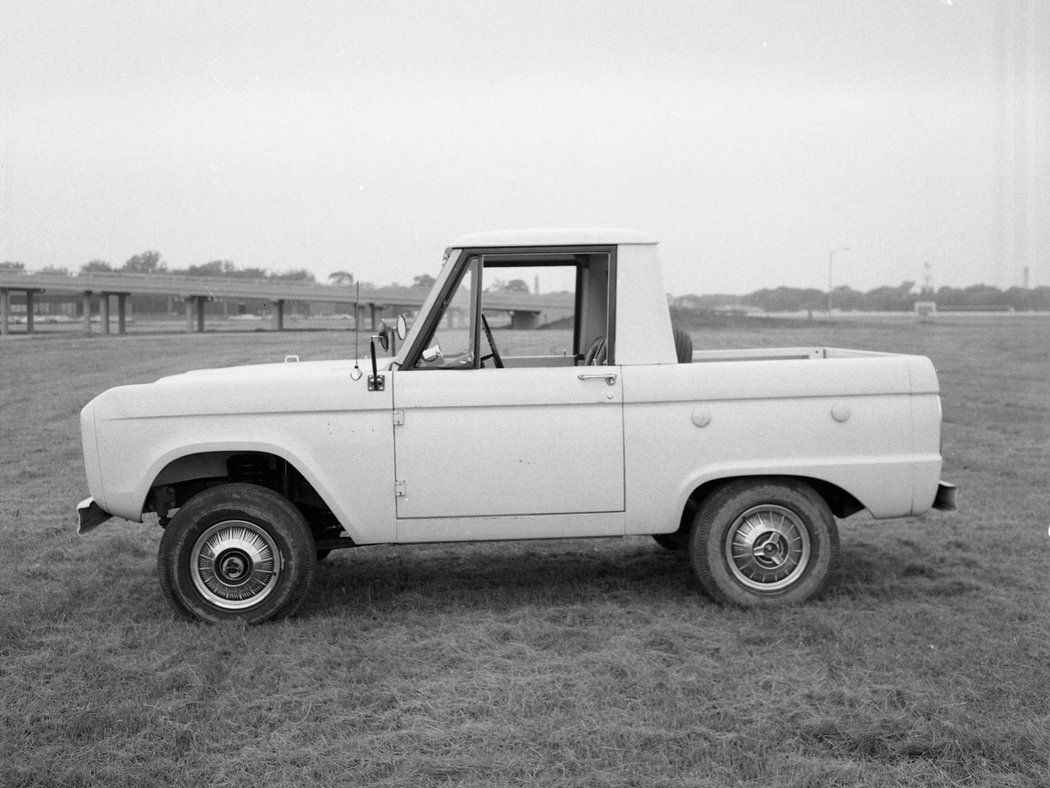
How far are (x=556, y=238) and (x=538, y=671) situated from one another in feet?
7.88

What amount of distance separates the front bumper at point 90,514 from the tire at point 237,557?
515 mm

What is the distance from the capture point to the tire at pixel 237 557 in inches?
214

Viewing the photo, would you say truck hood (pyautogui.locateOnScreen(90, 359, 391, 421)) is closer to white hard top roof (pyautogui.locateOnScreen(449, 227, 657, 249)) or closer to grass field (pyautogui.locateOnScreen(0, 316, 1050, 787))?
white hard top roof (pyautogui.locateOnScreen(449, 227, 657, 249))

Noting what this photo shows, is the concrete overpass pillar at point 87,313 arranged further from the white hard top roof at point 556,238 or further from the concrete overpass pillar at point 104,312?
the white hard top roof at point 556,238

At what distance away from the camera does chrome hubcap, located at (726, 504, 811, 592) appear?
5.67 metres

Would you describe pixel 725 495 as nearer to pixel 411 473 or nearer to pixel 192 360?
pixel 411 473

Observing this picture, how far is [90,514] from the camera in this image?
567 centimetres

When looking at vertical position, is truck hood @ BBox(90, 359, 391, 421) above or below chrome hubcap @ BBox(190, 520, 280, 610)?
above

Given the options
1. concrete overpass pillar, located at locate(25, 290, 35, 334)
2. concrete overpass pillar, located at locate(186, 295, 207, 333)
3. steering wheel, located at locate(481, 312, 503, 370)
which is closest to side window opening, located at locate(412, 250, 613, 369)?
steering wheel, located at locate(481, 312, 503, 370)

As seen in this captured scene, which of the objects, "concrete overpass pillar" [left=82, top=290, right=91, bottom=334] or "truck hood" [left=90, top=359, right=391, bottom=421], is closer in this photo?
"truck hood" [left=90, top=359, right=391, bottom=421]

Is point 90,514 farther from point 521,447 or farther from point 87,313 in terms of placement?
point 87,313

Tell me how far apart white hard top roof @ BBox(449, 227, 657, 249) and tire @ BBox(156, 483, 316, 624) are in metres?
1.82

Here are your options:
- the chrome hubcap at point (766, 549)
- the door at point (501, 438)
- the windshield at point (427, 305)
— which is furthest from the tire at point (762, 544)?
the windshield at point (427, 305)

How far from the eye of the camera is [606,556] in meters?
7.10
